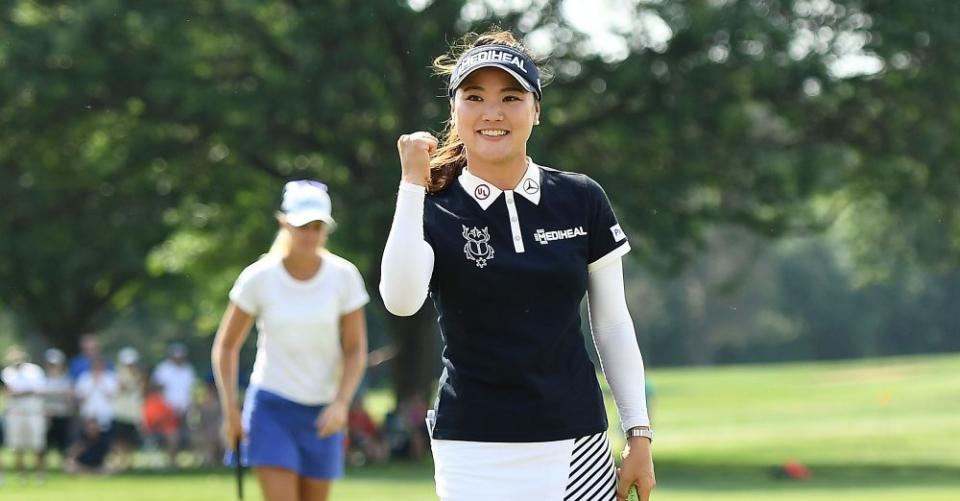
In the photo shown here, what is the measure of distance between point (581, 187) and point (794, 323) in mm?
98074

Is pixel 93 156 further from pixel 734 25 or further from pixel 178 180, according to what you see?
pixel 734 25

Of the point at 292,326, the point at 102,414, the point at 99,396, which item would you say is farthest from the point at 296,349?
the point at 99,396

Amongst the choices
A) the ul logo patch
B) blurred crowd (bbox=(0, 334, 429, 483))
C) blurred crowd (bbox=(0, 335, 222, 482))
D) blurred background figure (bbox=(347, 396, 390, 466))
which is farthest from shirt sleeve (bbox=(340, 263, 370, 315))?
blurred background figure (bbox=(347, 396, 390, 466))

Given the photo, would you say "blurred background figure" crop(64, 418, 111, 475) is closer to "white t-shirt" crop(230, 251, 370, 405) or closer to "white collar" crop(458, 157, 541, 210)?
"white t-shirt" crop(230, 251, 370, 405)

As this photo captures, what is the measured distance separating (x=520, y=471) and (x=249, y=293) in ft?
13.4

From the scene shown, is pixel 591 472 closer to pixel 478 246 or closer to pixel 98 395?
pixel 478 246

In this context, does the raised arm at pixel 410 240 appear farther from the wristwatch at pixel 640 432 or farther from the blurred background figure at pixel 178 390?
the blurred background figure at pixel 178 390

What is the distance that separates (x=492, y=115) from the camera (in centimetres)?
468

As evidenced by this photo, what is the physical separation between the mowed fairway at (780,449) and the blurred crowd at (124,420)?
1.19 meters

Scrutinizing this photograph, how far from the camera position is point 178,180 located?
30734mm

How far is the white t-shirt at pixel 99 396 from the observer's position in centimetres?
2667

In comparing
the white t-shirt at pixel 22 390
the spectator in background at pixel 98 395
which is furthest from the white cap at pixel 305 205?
the spectator in background at pixel 98 395

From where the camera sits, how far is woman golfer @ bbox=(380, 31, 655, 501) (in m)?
4.62

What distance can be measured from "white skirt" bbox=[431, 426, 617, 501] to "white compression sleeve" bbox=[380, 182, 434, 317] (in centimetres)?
47
